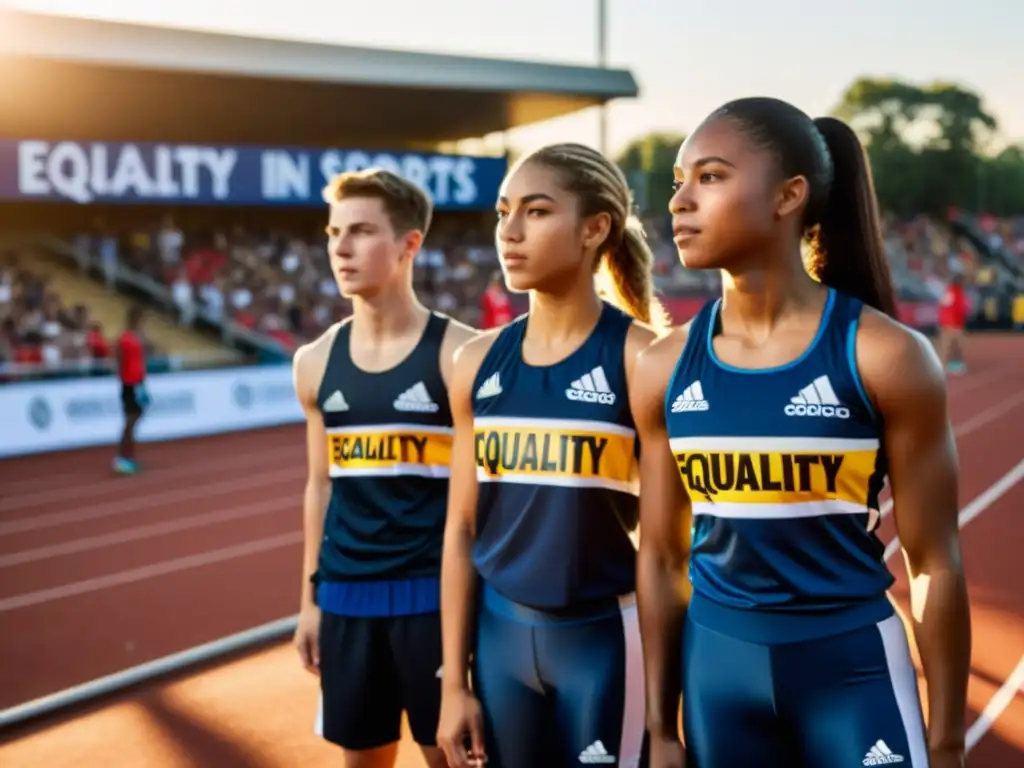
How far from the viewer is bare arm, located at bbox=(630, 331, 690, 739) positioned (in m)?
2.29

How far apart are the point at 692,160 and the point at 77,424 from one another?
1361cm

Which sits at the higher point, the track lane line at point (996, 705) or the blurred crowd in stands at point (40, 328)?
the blurred crowd in stands at point (40, 328)

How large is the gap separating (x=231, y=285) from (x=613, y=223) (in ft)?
68.3

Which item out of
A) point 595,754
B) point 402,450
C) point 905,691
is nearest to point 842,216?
point 905,691

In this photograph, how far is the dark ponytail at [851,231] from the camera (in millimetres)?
2250

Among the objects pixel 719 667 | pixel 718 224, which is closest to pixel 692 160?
pixel 718 224

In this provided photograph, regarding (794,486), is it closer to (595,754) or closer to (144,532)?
(595,754)

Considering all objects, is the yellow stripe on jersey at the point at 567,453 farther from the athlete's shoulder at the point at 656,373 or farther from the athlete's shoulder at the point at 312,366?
the athlete's shoulder at the point at 312,366

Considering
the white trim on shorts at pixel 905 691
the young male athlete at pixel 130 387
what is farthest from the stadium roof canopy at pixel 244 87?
the white trim on shorts at pixel 905 691

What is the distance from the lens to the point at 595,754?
99.8 inches

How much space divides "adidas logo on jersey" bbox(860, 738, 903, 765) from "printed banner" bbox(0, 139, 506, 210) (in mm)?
18342

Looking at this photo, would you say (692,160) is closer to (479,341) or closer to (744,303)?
(744,303)

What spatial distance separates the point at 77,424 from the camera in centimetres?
1431

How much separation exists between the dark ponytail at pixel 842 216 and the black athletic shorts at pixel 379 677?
5.43 feet
